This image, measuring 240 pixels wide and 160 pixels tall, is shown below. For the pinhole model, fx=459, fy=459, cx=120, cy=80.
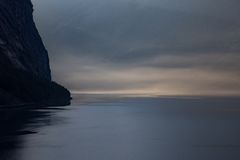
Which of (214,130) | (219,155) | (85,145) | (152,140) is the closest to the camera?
(219,155)

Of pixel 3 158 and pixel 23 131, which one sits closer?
pixel 3 158

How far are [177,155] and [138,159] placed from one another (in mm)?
10164

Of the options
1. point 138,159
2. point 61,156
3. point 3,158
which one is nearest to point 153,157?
point 138,159

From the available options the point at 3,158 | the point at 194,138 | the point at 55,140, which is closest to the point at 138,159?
the point at 3,158

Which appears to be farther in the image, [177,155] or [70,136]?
[70,136]

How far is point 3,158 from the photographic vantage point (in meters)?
80.1

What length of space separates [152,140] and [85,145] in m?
21.3

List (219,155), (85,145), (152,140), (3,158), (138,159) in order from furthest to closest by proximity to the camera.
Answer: (152,140), (85,145), (219,155), (138,159), (3,158)

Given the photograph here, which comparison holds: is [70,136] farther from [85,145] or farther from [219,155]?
[219,155]

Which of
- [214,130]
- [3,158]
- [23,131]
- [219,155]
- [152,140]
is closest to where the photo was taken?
[3,158]

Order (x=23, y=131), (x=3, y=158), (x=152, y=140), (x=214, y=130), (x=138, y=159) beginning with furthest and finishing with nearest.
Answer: (x=214, y=130), (x=23, y=131), (x=152, y=140), (x=138, y=159), (x=3, y=158)

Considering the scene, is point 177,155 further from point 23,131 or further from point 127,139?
point 23,131

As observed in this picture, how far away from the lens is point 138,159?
8769cm

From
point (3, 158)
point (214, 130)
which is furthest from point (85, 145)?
point (214, 130)
